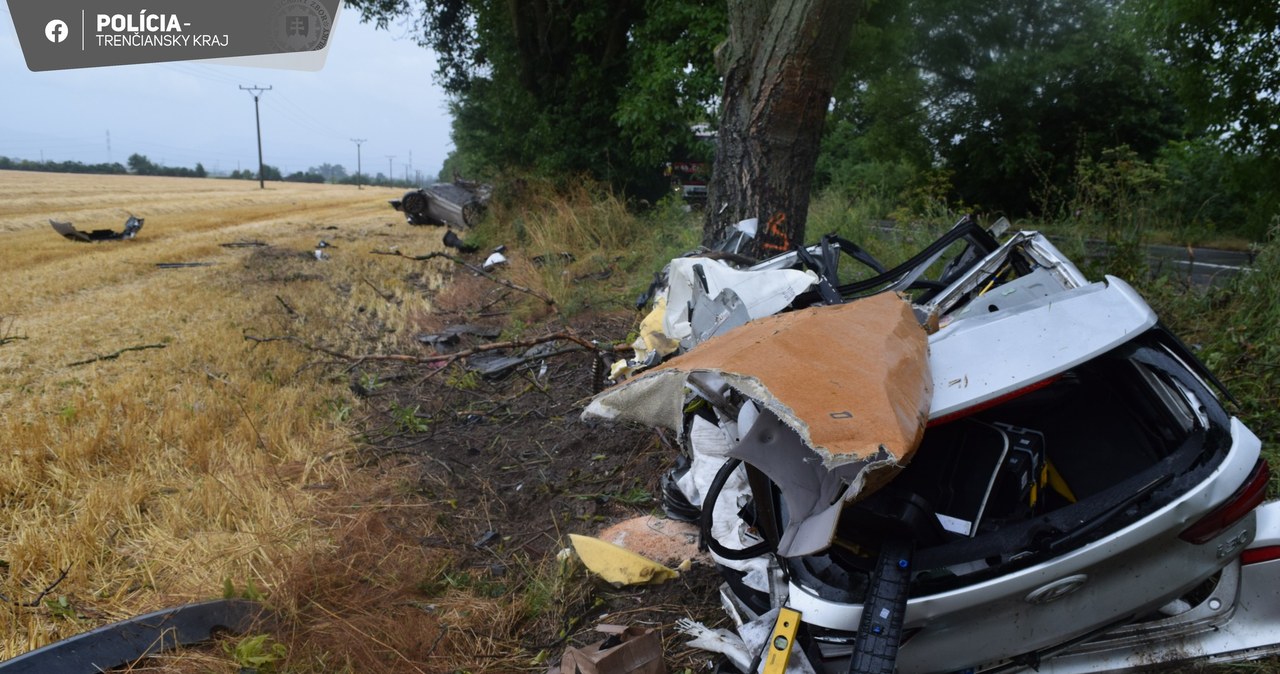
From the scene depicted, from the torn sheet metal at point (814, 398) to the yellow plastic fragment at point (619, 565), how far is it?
2.74 feet

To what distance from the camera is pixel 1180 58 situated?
9031mm

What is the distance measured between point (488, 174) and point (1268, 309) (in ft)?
43.2

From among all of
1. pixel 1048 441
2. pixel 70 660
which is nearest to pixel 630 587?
pixel 1048 441

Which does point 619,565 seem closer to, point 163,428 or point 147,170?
point 163,428

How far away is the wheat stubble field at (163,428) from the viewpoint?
305cm

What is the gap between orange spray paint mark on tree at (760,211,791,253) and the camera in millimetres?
5445

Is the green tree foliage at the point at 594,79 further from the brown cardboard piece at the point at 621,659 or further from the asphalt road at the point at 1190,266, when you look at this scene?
the brown cardboard piece at the point at 621,659

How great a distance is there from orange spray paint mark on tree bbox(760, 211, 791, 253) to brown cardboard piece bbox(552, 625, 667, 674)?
11.6ft

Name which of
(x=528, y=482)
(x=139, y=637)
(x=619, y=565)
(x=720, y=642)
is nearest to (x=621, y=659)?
(x=720, y=642)

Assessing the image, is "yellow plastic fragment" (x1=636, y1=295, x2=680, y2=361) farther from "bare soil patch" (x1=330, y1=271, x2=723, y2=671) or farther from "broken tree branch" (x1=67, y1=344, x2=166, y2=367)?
"broken tree branch" (x1=67, y1=344, x2=166, y2=367)

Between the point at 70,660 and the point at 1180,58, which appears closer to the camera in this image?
the point at 70,660

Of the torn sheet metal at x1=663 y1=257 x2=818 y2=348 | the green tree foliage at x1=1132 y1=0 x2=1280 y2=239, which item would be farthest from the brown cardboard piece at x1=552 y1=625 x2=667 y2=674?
the green tree foliage at x1=1132 y1=0 x2=1280 y2=239

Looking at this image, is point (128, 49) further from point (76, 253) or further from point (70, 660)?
point (70, 660)

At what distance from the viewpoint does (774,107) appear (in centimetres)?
508
